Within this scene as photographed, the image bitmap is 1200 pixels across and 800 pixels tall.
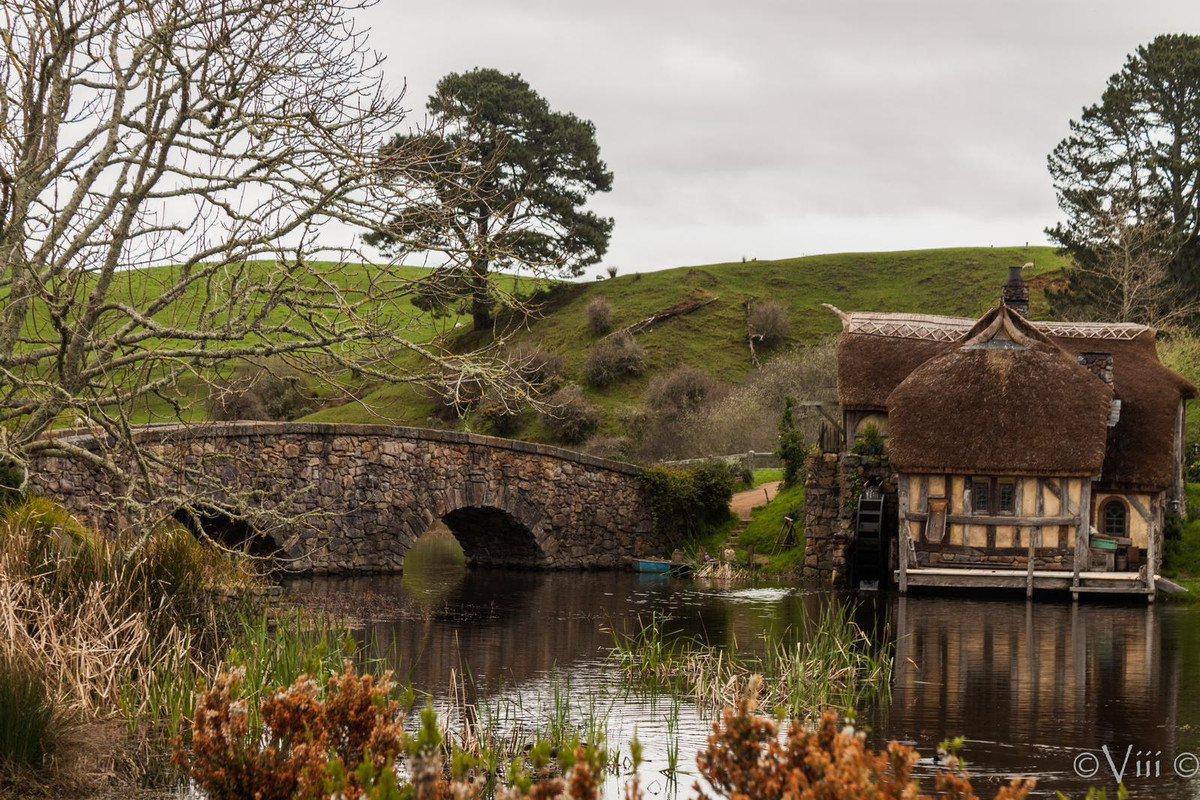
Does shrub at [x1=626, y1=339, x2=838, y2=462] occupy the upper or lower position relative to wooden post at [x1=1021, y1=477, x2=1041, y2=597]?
upper

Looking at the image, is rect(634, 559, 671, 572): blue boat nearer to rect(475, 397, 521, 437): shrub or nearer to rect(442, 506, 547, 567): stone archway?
rect(442, 506, 547, 567): stone archway

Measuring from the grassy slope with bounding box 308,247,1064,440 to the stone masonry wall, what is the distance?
19.7 m

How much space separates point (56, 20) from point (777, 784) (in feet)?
24.9

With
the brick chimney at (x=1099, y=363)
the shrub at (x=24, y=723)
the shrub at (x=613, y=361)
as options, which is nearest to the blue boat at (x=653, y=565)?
the brick chimney at (x=1099, y=363)

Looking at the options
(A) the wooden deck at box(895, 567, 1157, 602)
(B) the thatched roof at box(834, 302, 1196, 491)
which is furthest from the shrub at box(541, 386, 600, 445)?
(A) the wooden deck at box(895, 567, 1157, 602)

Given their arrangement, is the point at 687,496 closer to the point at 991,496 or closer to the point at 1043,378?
the point at 991,496

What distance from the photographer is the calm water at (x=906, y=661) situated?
1177 cm

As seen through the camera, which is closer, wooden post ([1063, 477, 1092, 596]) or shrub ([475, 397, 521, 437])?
wooden post ([1063, 477, 1092, 596])

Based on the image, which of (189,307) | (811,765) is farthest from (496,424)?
(811,765)

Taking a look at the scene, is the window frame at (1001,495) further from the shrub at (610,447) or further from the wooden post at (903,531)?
the shrub at (610,447)

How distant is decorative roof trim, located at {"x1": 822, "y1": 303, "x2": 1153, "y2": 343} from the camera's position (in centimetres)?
2923

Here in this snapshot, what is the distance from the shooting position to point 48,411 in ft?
32.9

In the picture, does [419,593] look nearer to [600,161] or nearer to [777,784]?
[777,784]

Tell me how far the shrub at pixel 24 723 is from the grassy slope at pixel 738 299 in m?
40.2
